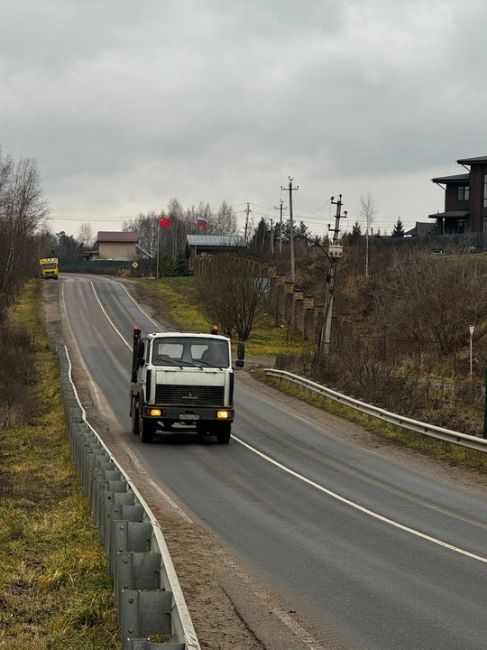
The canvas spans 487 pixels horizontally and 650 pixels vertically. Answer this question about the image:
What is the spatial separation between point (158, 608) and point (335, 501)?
10.1m

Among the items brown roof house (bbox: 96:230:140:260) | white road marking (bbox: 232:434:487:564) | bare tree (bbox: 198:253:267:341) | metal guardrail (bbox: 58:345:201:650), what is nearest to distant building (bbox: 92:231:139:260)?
brown roof house (bbox: 96:230:140:260)

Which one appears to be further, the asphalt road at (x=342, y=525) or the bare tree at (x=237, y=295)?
the bare tree at (x=237, y=295)

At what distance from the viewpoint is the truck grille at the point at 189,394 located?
24031 mm

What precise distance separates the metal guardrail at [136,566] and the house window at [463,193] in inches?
2936

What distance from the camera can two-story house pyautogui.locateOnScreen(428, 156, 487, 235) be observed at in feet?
262

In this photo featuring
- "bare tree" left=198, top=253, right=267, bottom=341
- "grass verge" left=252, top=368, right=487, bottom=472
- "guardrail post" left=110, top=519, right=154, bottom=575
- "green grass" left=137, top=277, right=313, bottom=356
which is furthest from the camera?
"bare tree" left=198, top=253, right=267, bottom=341

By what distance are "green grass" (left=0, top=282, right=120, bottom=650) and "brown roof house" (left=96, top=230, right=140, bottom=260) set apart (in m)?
137

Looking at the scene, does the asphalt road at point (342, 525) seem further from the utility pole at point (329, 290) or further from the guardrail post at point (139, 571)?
the utility pole at point (329, 290)

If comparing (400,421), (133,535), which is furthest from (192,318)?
(133,535)

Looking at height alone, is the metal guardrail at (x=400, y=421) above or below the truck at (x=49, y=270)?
below

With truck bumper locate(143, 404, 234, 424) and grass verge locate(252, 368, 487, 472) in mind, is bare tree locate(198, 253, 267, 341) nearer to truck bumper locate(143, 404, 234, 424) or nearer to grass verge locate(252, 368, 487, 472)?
grass verge locate(252, 368, 487, 472)

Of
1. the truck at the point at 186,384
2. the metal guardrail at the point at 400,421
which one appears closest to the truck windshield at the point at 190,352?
the truck at the point at 186,384

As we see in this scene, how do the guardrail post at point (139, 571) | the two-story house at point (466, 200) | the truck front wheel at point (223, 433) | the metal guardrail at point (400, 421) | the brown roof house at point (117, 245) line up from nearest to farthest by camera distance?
the guardrail post at point (139, 571) < the metal guardrail at point (400, 421) < the truck front wheel at point (223, 433) < the two-story house at point (466, 200) < the brown roof house at point (117, 245)

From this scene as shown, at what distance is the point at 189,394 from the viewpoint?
24094mm
